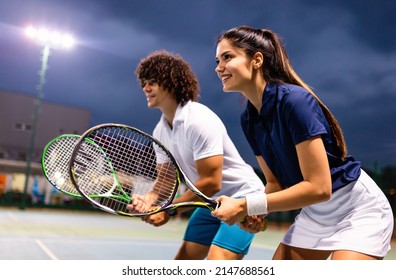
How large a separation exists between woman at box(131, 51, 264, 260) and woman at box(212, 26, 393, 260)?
27cm

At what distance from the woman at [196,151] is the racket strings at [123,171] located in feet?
0.24

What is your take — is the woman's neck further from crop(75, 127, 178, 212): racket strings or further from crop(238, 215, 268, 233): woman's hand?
crop(75, 127, 178, 212): racket strings

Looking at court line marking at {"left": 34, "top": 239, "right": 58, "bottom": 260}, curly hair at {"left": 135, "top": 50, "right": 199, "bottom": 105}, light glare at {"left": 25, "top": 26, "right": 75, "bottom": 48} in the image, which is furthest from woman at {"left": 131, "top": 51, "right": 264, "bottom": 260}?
light glare at {"left": 25, "top": 26, "right": 75, "bottom": 48}

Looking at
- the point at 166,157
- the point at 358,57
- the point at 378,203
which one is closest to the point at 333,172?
the point at 378,203

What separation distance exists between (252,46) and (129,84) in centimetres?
2852

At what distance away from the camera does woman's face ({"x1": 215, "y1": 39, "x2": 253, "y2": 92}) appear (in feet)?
4.12

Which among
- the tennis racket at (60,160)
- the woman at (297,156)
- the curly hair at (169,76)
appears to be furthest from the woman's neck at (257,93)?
the tennis racket at (60,160)

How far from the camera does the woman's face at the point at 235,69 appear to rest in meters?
1.26

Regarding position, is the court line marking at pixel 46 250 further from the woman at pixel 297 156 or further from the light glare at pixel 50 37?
the light glare at pixel 50 37

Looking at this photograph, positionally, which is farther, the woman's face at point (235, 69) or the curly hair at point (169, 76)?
the curly hair at point (169, 76)

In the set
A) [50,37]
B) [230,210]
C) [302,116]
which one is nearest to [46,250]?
[230,210]

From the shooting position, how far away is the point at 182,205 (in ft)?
4.83

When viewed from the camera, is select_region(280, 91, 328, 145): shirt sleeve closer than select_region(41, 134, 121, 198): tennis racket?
Yes
